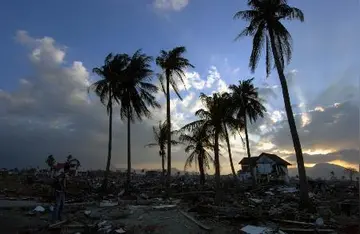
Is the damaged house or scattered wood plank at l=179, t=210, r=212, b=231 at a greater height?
the damaged house

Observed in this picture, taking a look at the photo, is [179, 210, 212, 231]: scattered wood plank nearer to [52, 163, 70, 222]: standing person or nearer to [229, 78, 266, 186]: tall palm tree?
[52, 163, 70, 222]: standing person

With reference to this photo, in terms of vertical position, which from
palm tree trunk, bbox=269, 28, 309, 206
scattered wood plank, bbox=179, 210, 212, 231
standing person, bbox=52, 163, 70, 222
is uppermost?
palm tree trunk, bbox=269, 28, 309, 206

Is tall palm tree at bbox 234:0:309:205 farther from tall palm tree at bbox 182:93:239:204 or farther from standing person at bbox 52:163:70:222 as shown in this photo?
standing person at bbox 52:163:70:222

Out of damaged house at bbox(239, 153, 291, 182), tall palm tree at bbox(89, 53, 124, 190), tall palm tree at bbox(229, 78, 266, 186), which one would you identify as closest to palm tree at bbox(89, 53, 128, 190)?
tall palm tree at bbox(89, 53, 124, 190)

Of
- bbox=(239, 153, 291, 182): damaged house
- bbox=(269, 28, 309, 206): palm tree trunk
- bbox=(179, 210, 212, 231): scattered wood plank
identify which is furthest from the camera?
bbox=(239, 153, 291, 182): damaged house

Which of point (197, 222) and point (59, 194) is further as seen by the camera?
point (59, 194)

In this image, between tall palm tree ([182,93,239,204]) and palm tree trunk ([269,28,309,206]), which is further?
tall palm tree ([182,93,239,204])

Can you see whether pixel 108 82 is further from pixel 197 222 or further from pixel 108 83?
pixel 197 222

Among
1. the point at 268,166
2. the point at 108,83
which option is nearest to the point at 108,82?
the point at 108,83

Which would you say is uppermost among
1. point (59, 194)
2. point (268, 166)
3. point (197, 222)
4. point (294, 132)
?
point (268, 166)

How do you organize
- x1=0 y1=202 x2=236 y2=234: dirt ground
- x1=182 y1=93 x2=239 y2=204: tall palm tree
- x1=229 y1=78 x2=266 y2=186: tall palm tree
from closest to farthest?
1. x1=0 y1=202 x2=236 y2=234: dirt ground
2. x1=182 y1=93 x2=239 y2=204: tall palm tree
3. x1=229 y1=78 x2=266 y2=186: tall palm tree

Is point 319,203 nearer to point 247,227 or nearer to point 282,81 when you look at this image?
point 282,81

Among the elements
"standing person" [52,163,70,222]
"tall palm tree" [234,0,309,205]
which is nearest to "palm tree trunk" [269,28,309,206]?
"tall palm tree" [234,0,309,205]

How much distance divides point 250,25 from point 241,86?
18398mm
